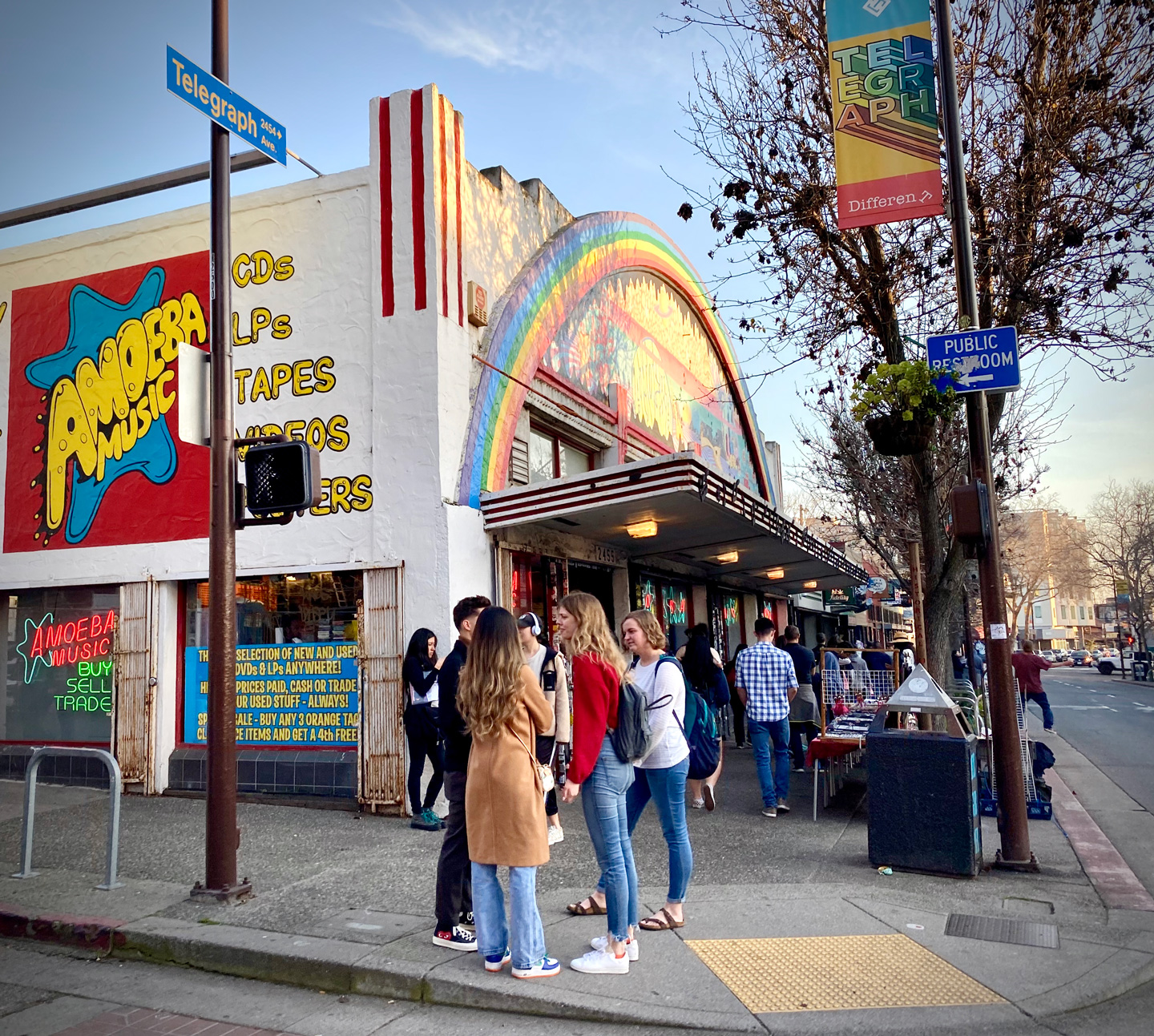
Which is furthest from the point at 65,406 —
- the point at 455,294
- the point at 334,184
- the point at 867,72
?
the point at 867,72

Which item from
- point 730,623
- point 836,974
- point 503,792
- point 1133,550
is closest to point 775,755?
point 836,974

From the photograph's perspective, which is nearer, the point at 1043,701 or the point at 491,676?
the point at 491,676

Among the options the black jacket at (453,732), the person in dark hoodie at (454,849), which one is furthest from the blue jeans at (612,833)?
the black jacket at (453,732)

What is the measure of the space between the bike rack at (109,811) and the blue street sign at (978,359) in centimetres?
658

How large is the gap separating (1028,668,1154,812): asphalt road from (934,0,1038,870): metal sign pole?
4246 millimetres

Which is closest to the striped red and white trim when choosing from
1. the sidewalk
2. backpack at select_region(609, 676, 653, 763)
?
the sidewalk

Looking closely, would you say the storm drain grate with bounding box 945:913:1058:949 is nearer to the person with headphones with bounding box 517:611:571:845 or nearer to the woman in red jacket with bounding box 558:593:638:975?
the woman in red jacket with bounding box 558:593:638:975

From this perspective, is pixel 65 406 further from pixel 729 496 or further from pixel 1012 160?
pixel 1012 160

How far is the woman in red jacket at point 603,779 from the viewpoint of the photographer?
4629mm

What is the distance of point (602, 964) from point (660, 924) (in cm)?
74

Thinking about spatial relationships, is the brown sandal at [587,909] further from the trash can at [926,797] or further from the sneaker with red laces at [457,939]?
the trash can at [926,797]

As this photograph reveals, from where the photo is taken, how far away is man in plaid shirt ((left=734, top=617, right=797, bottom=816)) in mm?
8828

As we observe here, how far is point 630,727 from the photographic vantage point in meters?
4.79

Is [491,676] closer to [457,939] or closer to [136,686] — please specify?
[457,939]
